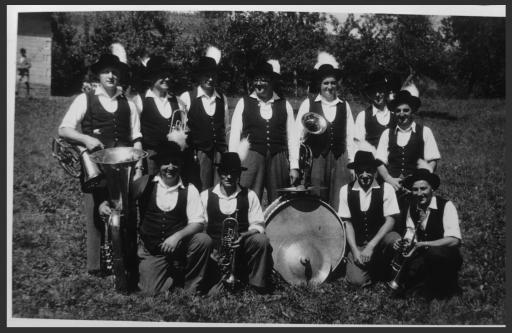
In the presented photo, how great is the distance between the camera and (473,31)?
17.5ft

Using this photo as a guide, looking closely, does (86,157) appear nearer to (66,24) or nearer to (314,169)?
(66,24)

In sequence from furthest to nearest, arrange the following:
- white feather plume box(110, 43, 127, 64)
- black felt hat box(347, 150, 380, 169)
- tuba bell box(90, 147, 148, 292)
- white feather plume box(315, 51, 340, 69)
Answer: white feather plume box(315, 51, 340, 69) < white feather plume box(110, 43, 127, 64) < black felt hat box(347, 150, 380, 169) < tuba bell box(90, 147, 148, 292)

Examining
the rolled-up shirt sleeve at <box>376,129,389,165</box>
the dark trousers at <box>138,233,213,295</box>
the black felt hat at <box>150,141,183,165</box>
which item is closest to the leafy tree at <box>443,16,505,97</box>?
the rolled-up shirt sleeve at <box>376,129,389,165</box>

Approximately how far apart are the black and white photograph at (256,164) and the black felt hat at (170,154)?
0.05 feet

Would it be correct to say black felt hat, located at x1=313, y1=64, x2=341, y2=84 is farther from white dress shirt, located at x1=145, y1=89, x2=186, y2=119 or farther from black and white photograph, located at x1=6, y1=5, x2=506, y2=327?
white dress shirt, located at x1=145, y1=89, x2=186, y2=119

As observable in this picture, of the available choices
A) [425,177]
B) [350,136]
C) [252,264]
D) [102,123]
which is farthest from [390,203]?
[102,123]

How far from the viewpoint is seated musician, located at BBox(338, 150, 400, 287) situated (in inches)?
200

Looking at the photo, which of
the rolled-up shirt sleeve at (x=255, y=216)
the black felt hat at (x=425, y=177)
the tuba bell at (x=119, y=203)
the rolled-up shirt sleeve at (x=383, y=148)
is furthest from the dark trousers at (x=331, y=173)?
the tuba bell at (x=119, y=203)

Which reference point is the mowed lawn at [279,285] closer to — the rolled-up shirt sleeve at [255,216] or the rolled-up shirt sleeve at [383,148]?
the rolled-up shirt sleeve at [383,148]

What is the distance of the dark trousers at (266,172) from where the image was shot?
17.5 ft

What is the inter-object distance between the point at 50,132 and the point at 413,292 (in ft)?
12.6

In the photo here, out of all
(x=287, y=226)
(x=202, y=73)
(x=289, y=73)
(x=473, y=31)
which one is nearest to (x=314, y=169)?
(x=287, y=226)

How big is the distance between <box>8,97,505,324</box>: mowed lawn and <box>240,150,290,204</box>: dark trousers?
985 millimetres

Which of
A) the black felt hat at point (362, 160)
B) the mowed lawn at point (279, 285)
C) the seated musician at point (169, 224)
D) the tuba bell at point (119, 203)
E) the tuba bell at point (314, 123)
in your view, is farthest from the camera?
the tuba bell at point (314, 123)
